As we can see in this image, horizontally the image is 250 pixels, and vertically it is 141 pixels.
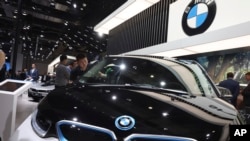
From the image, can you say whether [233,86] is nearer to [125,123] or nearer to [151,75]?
[151,75]

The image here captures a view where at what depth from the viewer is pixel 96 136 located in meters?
1.25

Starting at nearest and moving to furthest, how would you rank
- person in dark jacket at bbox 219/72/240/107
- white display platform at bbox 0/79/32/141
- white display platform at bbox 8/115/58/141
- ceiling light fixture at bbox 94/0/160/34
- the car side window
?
white display platform at bbox 8/115/58/141 < the car side window < white display platform at bbox 0/79/32/141 < person in dark jacket at bbox 219/72/240/107 < ceiling light fixture at bbox 94/0/160/34

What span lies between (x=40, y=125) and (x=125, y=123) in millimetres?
499

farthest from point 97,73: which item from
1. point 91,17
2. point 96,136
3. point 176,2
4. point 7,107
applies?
point 91,17

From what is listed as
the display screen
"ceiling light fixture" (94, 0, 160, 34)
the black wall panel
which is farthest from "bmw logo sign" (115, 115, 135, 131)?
the black wall panel

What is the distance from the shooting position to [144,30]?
1077 centimetres

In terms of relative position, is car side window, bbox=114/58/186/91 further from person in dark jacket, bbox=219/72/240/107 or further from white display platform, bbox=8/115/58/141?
person in dark jacket, bbox=219/72/240/107

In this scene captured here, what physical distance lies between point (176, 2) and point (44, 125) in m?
7.61

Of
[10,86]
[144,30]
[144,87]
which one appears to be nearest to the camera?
[144,87]

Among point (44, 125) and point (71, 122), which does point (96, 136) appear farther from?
point (44, 125)

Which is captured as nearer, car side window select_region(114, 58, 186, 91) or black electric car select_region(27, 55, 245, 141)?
black electric car select_region(27, 55, 245, 141)

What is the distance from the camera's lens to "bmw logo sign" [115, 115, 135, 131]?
126 cm

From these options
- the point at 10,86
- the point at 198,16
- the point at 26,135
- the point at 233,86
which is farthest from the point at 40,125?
the point at 198,16

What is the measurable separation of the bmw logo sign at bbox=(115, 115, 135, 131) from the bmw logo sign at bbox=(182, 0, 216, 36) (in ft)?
19.9
